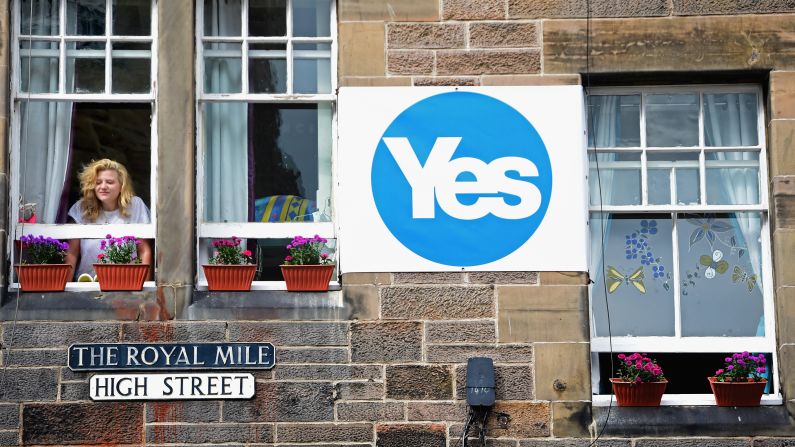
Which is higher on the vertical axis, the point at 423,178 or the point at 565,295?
the point at 423,178

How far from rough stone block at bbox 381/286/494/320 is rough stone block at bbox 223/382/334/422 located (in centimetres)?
70

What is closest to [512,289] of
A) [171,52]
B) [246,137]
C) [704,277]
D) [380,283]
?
[380,283]

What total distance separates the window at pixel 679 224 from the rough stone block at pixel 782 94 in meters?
0.22

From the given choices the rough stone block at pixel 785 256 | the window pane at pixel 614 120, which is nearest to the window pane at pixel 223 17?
the window pane at pixel 614 120

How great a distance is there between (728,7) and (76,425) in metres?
5.27

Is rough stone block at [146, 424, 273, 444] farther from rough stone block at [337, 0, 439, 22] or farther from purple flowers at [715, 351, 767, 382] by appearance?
purple flowers at [715, 351, 767, 382]

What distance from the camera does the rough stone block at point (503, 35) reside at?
8328mm

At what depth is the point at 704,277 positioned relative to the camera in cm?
848

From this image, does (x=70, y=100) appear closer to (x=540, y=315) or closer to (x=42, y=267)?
(x=42, y=267)

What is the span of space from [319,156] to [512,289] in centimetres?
167

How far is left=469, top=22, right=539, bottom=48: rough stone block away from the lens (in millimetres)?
8328

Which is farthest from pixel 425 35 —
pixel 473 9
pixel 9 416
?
pixel 9 416

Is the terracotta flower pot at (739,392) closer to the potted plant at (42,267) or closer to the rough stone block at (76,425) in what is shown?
the rough stone block at (76,425)

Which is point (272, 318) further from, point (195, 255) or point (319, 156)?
point (319, 156)
